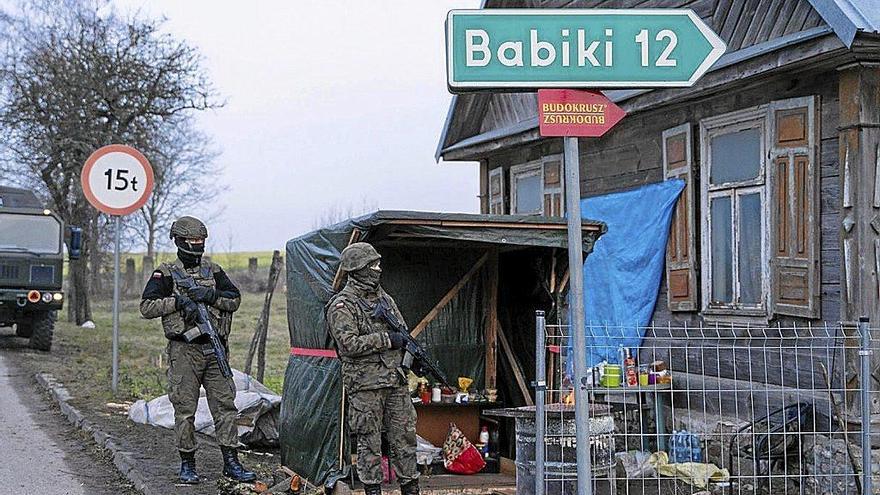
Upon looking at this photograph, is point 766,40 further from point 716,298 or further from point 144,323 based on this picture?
point 144,323

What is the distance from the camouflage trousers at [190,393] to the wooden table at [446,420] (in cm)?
187

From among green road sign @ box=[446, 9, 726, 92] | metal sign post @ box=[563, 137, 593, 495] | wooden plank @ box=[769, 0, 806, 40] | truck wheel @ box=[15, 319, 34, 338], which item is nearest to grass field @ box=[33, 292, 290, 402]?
truck wheel @ box=[15, 319, 34, 338]

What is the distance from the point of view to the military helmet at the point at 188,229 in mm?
8250

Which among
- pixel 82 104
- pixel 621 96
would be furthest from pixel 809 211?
pixel 82 104

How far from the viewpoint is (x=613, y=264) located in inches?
429

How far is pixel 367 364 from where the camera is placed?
289 inches

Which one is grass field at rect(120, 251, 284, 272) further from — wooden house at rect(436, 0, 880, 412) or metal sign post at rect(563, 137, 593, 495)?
metal sign post at rect(563, 137, 593, 495)

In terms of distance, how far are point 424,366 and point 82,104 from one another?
2081 centimetres

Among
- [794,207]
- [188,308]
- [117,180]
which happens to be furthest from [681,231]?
[117,180]

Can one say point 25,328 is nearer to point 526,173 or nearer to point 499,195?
point 499,195

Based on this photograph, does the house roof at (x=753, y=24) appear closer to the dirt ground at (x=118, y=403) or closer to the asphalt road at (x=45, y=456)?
the dirt ground at (x=118, y=403)

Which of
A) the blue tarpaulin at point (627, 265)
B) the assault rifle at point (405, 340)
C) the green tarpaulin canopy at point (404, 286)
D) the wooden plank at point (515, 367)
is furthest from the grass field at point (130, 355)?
the assault rifle at point (405, 340)

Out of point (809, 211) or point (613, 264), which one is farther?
point (613, 264)

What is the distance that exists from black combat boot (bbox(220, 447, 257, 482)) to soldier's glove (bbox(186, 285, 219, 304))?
1168mm
